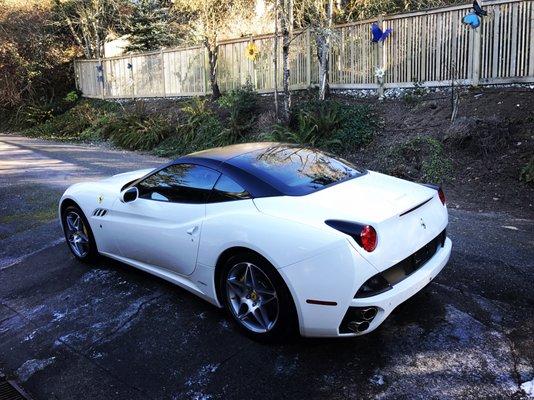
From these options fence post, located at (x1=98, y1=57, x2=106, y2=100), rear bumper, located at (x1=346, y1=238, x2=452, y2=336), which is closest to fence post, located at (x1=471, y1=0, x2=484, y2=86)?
rear bumper, located at (x1=346, y1=238, x2=452, y2=336)

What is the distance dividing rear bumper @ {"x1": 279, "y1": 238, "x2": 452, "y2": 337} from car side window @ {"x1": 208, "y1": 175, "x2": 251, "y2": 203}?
81 centimetres

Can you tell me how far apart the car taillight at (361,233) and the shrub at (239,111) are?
10125 millimetres

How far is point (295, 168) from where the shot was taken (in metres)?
4.23

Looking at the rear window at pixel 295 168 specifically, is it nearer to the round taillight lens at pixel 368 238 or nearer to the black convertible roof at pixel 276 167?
the black convertible roof at pixel 276 167

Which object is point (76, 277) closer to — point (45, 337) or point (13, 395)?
point (45, 337)

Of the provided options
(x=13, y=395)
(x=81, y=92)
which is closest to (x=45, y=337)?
(x=13, y=395)

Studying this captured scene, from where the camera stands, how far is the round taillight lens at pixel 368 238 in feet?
10.6

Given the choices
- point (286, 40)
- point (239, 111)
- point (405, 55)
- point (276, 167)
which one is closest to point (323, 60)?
point (286, 40)

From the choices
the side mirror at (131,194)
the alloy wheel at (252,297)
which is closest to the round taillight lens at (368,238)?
the alloy wheel at (252,297)

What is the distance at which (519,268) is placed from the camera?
4.89 metres

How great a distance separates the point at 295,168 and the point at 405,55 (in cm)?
895

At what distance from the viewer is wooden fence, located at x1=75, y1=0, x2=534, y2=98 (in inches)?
405

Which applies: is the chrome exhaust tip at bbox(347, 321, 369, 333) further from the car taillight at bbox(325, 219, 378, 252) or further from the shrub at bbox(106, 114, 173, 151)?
the shrub at bbox(106, 114, 173, 151)

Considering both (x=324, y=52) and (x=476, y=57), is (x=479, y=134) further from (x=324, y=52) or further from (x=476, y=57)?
(x=324, y=52)
